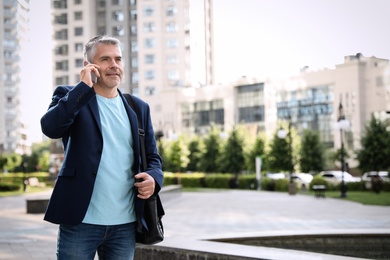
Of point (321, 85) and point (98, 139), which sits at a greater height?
point (321, 85)

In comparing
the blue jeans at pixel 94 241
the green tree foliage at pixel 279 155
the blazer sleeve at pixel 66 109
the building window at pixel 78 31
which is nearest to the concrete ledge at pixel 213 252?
the blue jeans at pixel 94 241

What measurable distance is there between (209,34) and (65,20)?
23.9m

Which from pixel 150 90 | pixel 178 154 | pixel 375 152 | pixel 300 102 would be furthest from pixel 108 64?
pixel 150 90

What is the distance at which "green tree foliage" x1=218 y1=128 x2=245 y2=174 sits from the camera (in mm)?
53469

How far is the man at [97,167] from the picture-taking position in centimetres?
321

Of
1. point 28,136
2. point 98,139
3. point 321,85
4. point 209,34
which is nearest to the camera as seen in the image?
point 98,139

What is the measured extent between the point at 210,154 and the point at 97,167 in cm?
5355

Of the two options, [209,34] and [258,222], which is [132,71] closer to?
[209,34]

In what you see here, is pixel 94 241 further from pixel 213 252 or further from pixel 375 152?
pixel 375 152

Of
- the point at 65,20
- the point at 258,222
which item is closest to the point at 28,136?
the point at 65,20

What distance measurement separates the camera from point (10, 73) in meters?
117

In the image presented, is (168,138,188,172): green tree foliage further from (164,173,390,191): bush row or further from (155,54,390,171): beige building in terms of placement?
(164,173,390,191): bush row

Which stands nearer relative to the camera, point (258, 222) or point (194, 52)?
point (258, 222)

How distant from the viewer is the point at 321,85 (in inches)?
2776
